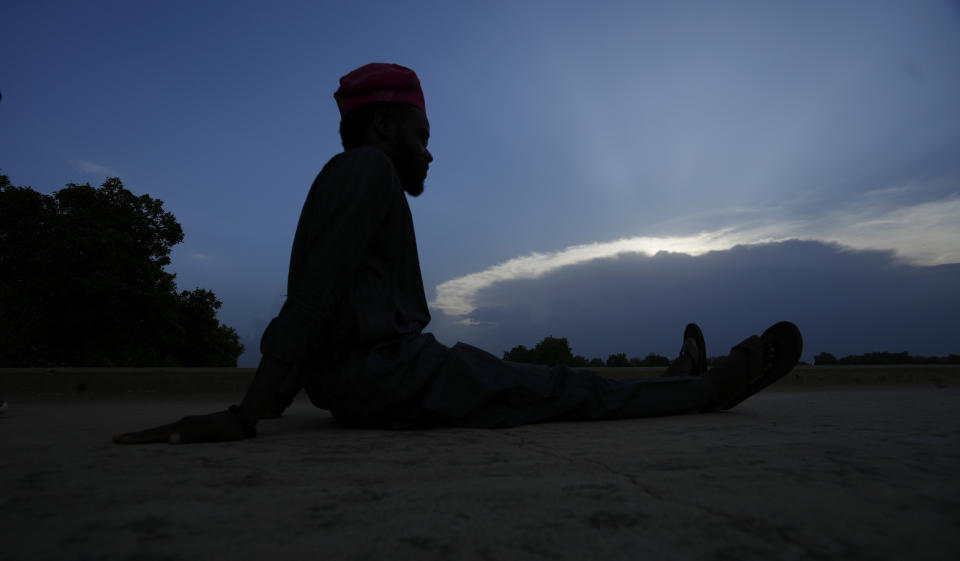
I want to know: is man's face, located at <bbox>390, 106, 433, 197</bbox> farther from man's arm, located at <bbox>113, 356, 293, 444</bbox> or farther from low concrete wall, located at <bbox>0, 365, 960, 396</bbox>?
low concrete wall, located at <bbox>0, 365, 960, 396</bbox>

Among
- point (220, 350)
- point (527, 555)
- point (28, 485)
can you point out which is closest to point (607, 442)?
point (527, 555)

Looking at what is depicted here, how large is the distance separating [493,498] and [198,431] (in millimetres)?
1200

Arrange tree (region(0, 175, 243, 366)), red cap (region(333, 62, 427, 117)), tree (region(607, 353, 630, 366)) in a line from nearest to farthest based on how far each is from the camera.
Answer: red cap (region(333, 62, 427, 117)) → tree (region(607, 353, 630, 366)) → tree (region(0, 175, 243, 366))

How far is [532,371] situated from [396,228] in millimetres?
875

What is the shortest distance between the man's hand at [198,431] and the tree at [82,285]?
1325cm

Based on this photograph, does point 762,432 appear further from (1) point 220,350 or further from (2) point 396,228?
(1) point 220,350

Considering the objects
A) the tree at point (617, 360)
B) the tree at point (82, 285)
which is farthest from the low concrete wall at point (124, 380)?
the tree at point (82, 285)

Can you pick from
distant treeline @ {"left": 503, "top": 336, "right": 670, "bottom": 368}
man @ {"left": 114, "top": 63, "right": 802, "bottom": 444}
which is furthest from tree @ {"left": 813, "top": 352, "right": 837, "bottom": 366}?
man @ {"left": 114, "top": 63, "right": 802, "bottom": 444}

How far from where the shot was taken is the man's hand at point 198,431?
5.36ft

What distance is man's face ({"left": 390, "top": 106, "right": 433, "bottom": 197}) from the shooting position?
2469 millimetres

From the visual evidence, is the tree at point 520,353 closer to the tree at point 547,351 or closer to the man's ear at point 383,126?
the tree at point 547,351

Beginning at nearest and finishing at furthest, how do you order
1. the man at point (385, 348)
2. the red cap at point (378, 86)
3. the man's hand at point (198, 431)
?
the man's hand at point (198, 431) → the man at point (385, 348) → the red cap at point (378, 86)

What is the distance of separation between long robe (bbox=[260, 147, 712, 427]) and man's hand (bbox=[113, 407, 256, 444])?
0.96ft

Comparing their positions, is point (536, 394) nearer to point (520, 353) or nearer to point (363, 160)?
point (363, 160)
